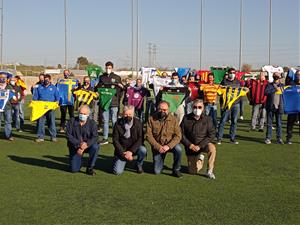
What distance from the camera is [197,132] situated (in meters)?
8.30

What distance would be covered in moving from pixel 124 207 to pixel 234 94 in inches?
254

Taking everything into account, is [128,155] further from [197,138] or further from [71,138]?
[197,138]

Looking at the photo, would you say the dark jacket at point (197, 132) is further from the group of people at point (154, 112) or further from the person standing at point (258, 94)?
the person standing at point (258, 94)

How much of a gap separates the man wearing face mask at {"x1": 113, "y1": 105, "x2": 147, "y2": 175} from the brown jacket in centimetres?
21

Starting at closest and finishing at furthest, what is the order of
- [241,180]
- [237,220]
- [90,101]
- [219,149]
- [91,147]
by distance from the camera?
1. [237,220]
2. [241,180]
3. [91,147]
4. [219,149]
5. [90,101]

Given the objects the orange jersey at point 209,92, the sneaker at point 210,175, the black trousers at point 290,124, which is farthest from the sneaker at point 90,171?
the black trousers at point 290,124

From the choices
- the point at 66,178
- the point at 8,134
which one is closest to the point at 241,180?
the point at 66,178

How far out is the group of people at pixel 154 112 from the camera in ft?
27.0

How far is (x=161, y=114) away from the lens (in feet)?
27.2

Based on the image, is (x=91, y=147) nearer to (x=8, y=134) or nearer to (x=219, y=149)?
(x=219, y=149)

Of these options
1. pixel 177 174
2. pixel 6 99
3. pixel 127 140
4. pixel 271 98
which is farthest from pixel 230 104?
pixel 6 99

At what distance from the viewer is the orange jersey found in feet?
38.3

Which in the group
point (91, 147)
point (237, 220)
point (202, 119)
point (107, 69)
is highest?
point (107, 69)

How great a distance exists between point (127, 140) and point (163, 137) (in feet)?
2.26
